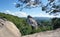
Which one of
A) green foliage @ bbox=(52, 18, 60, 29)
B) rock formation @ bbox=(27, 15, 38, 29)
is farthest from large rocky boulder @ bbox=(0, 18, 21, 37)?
Result: rock formation @ bbox=(27, 15, 38, 29)

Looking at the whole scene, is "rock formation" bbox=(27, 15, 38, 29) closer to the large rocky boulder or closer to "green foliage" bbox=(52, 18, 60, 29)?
"green foliage" bbox=(52, 18, 60, 29)

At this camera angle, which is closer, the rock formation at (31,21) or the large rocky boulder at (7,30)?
the large rocky boulder at (7,30)

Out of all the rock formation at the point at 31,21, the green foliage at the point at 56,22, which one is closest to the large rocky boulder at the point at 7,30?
the green foliage at the point at 56,22

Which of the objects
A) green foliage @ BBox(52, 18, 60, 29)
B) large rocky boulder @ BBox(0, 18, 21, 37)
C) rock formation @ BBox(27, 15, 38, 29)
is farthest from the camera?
rock formation @ BBox(27, 15, 38, 29)

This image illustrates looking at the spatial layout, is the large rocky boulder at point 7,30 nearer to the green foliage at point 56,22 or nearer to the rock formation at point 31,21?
the green foliage at point 56,22

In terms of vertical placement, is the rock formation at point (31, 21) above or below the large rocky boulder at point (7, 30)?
below

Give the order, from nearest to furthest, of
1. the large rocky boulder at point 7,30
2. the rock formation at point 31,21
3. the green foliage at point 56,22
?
the large rocky boulder at point 7,30, the green foliage at point 56,22, the rock formation at point 31,21

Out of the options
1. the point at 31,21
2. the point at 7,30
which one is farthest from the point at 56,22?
the point at 7,30

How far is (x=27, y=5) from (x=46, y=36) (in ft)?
22.3

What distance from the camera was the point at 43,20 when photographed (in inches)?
535

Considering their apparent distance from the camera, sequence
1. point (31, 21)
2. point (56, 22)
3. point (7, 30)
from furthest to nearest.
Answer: point (31, 21) < point (56, 22) < point (7, 30)

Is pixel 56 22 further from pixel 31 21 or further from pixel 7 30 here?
pixel 7 30

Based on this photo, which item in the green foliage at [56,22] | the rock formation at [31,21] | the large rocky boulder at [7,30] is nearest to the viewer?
the large rocky boulder at [7,30]

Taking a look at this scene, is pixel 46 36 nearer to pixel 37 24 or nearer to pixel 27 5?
pixel 27 5
